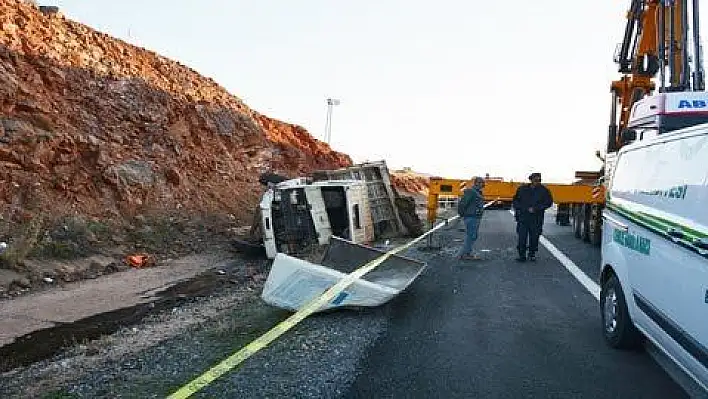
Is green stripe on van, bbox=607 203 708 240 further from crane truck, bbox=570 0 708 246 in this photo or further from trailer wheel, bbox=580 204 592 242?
trailer wheel, bbox=580 204 592 242

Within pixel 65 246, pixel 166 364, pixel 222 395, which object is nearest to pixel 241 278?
pixel 65 246

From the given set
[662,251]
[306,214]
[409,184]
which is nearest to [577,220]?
[306,214]

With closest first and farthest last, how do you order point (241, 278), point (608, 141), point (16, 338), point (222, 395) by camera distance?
point (222, 395) → point (16, 338) → point (241, 278) → point (608, 141)

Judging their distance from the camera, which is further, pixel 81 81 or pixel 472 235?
pixel 81 81

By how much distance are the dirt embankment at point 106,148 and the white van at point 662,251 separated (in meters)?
9.69

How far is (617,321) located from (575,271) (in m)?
5.55

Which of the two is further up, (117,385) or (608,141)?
(608,141)

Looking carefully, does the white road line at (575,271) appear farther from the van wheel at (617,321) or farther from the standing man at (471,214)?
the van wheel at (617,321)

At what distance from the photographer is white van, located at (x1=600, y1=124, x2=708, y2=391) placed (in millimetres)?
4594

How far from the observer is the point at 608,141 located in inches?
696

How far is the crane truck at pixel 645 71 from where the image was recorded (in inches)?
516

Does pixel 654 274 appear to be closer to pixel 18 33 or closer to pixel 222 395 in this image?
pixel 222 395

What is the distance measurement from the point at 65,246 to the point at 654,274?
11.1 metres

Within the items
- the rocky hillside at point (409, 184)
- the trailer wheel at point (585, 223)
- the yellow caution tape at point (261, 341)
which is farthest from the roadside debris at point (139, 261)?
the rocky hillside at point (409, 184)
